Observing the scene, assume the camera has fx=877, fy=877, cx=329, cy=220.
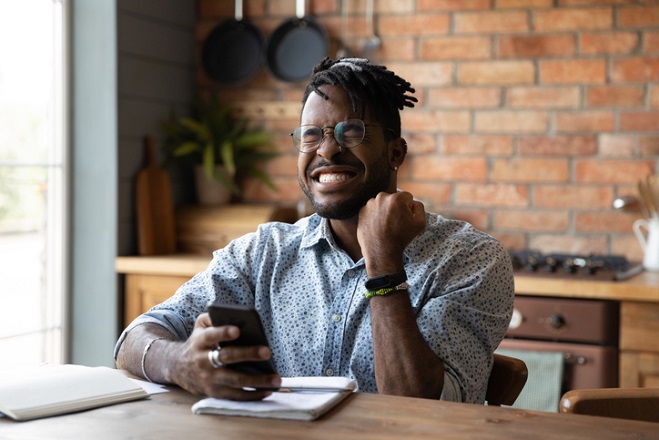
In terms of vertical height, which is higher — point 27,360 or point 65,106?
point 65,106

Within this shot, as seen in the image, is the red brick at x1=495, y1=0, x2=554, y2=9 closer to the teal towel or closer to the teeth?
the teal towel

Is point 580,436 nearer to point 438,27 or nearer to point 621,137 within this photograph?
point 621,137

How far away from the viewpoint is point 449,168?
3.51 meters

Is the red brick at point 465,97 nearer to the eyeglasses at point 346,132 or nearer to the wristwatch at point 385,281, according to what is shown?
the eyeglasses at point 346,132

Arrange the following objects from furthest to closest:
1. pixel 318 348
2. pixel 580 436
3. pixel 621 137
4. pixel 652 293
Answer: pixel 621 137, pixel 652 293, pixel 318 348, pixel 580 436

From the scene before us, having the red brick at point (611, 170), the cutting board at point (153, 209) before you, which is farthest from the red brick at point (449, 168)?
the cutting board at point (153, 209)

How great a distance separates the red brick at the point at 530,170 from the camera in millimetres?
3369

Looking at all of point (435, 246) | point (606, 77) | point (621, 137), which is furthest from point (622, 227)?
point (435, 246)

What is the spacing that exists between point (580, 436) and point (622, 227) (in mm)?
2233

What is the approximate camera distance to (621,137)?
3.29m

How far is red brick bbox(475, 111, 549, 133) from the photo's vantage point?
3.39 metres

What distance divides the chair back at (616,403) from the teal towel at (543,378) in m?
1.24

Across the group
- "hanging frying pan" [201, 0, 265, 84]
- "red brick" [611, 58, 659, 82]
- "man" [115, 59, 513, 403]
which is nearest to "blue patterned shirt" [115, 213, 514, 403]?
"man" [115, 59, 513, 403]

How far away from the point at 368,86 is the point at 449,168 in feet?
5.23
